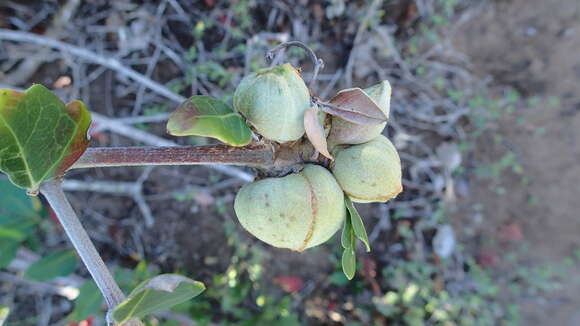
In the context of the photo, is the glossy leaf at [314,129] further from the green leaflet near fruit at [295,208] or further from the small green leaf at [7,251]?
the small green leaf at [7,251]

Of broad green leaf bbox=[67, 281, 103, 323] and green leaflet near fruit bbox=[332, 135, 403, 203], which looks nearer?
green leaflet near fruit bbox=[332, 135, 403, 203]

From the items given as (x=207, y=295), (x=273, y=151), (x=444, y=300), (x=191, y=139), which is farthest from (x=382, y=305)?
(x=273, y=151)

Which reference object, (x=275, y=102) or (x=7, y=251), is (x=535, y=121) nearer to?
(x=275, y=102)

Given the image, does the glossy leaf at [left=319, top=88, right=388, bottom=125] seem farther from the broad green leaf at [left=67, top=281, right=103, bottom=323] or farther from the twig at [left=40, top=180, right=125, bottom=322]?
the broad green leaf at [left=67, top=281, right=103, bottom=323]

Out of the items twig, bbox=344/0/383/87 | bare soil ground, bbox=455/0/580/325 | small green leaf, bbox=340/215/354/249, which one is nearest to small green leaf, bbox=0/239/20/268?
small green leaf, bbox=340/215/354/249

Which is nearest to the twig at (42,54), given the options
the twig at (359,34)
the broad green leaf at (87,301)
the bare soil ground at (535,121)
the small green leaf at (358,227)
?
the broad green leaf at (87,301)

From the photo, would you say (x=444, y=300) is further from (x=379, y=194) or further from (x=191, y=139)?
(x=379, y=194)
